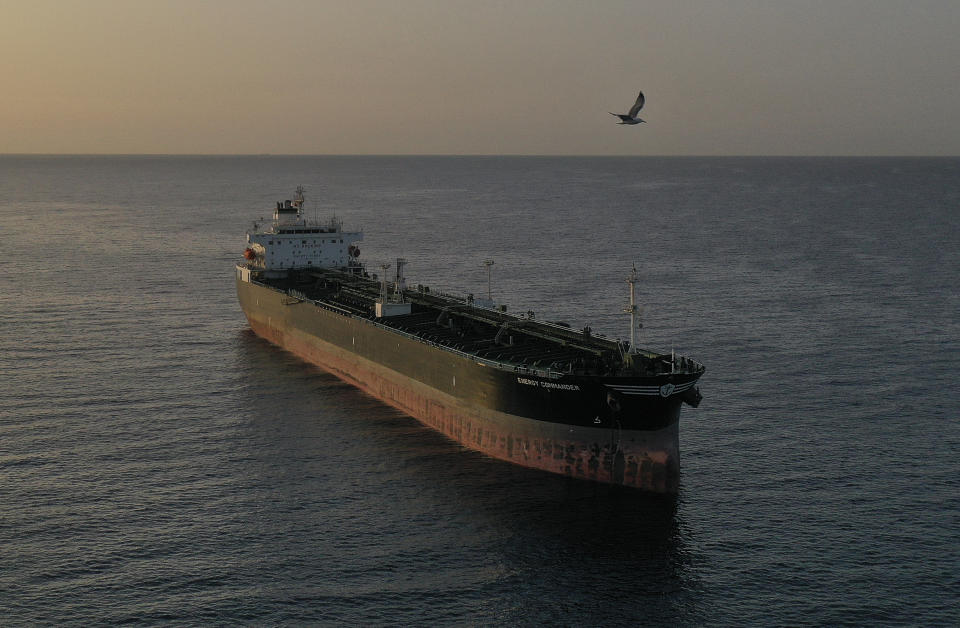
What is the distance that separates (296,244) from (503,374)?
37819 millimetres

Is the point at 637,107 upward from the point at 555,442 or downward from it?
upward

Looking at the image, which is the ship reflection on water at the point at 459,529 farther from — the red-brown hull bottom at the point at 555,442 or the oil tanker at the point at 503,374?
the oil tanker at the point at 503,374

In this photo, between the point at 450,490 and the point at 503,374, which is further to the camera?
the point at 503,374

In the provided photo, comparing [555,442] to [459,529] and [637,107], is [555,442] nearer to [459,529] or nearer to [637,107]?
[459,529]

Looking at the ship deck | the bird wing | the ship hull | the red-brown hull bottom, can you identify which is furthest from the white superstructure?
the bird wing

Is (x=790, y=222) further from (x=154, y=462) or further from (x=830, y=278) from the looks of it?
(x=154, y=462)

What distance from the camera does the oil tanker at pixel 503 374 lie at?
39031 mm

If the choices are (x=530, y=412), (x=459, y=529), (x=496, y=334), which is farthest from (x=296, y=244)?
(x=459, y=529)

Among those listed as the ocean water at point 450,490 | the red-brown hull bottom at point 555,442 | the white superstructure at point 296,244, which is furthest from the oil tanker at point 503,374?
the white superstructure at point 296,244

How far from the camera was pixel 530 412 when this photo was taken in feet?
136

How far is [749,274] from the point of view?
9556 cm

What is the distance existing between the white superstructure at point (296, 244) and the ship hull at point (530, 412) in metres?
21.6

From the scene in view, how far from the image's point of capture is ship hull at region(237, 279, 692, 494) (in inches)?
1534

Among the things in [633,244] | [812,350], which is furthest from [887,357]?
[633,244]
